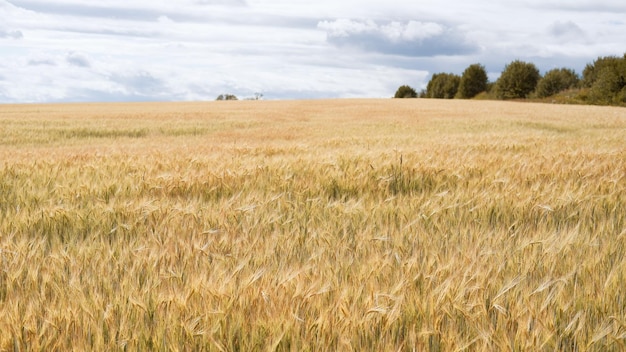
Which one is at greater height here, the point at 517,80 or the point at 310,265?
the point at 517,80

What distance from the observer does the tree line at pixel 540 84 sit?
49750mm

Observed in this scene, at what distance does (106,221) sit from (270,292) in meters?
1.63

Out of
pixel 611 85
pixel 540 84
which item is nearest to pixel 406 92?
pixel 540 84

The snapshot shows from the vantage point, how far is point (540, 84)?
65188mm

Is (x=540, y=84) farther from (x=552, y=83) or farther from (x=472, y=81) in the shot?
(x=472, y=81)

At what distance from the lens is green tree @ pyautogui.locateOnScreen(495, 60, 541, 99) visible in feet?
220

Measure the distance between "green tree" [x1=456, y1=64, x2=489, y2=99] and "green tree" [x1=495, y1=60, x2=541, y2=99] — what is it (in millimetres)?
6169

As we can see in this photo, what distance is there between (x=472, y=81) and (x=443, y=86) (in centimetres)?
830

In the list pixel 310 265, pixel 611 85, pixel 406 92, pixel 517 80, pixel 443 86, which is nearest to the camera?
pixel 310 265

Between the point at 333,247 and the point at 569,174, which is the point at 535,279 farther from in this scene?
the point at 569,174

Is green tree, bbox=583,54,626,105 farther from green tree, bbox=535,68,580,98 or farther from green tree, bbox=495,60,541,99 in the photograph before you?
green tree, bbox=495,60,541,99

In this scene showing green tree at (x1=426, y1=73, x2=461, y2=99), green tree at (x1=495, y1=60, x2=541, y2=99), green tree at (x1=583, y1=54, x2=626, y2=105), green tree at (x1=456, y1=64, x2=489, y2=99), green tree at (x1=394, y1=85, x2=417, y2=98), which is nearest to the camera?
green tree at (x1=583, y1=54, x2=626, y2=105)

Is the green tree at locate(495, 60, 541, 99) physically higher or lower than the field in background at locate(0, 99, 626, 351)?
higher

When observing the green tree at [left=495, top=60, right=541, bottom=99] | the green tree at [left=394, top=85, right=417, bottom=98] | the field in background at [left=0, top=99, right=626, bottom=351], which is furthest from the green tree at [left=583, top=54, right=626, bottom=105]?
the field in background at [left=0, top=99, right=626, bottom=351]
